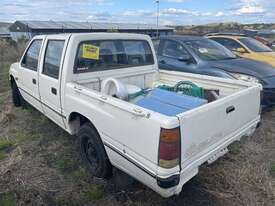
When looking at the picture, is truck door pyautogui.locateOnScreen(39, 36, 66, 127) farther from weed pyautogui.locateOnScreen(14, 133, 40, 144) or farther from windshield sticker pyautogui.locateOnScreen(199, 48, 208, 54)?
windshield sticker pyautogui.locateOnScreen(199, 48, 208, 54)

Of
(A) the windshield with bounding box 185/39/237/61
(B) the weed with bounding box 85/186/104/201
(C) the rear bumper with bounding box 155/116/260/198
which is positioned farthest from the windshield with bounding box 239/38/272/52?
(B) the weed with bounding box 85/186/104/201

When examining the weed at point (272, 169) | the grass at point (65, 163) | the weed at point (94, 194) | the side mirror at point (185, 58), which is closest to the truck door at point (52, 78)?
the grass at point (65, 163)

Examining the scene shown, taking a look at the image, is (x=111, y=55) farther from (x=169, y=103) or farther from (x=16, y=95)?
(x=16, y=95)

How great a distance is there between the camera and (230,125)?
2.90m

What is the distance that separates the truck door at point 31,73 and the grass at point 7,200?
Answer: 1.75 m

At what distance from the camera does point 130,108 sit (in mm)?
2402

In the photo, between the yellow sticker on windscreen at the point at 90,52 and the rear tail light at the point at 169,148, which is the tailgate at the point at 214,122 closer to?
the rear tail light at the point at 169,148

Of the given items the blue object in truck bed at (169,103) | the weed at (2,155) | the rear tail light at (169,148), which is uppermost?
the blue object in truck bed at (169,103)

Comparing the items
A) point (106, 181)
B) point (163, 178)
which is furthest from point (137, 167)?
point (106, 181)

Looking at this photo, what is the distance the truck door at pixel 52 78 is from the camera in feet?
12.2

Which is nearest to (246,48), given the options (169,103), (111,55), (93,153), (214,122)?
(111,55)

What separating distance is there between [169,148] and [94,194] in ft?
4.40

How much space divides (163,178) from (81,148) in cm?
159

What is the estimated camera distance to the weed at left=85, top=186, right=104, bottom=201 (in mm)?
3045
